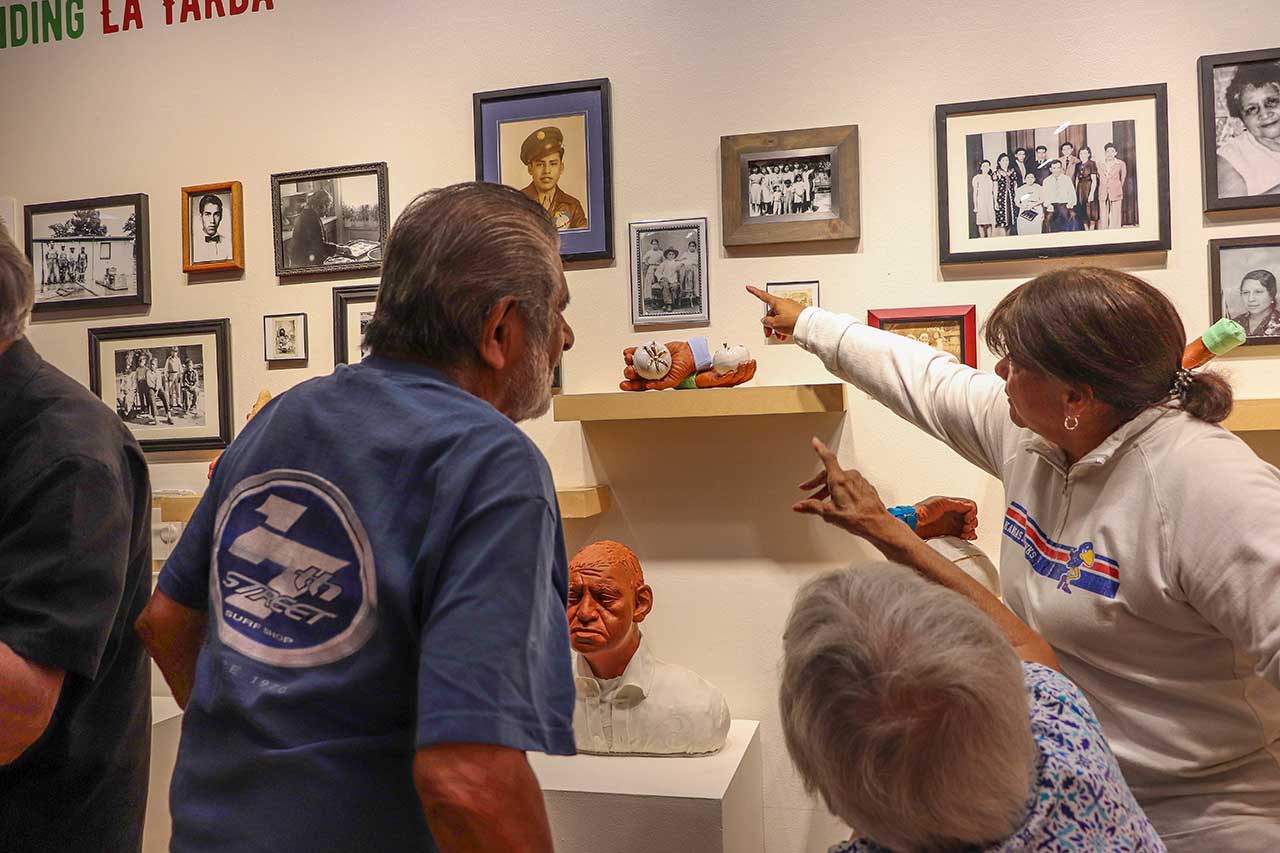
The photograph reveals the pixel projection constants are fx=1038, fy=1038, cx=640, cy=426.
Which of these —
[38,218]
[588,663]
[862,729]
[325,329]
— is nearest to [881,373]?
[588,663]

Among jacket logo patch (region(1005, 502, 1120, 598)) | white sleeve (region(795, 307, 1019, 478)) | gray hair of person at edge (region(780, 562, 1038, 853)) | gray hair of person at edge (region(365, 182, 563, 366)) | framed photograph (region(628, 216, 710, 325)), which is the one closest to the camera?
gray hair of person at edge (region(780, 562, 1038, 853))

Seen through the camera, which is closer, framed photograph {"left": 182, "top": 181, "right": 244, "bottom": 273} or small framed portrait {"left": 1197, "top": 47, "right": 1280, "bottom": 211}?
small framed portrait {"left": 1197, "top": 47, "right": 1280, "bottom": 211}

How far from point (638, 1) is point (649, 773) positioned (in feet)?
6.44

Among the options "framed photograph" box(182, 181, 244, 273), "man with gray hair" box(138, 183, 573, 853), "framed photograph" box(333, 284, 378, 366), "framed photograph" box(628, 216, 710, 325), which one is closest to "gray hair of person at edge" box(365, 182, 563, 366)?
"man with gray hair" box(138, 183, 573, 853)

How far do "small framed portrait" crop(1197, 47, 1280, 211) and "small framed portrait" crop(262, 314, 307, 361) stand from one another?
237 centimetres

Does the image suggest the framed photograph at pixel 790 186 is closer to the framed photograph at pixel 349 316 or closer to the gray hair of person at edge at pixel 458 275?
the framed photograph at pixel 349 316

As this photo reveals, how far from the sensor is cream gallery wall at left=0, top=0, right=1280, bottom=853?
8.15ft

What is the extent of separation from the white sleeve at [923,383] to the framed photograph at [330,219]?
1.30m

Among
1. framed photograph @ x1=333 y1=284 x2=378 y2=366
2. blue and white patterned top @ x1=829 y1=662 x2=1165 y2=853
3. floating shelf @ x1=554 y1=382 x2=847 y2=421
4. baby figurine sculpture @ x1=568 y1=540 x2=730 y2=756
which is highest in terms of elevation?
framed photograph @ x1=333 y1=284 x2=378 y2=366

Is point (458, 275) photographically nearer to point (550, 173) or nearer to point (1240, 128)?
point (550, 173)

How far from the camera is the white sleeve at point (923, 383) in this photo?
2023mm

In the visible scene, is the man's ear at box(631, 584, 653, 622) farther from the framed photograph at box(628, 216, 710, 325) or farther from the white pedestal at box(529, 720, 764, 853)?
the framed photograph at box(628, 216, 710, 325)

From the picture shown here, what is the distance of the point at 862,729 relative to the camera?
912 millimetres

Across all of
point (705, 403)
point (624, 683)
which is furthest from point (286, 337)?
point (624, 683)
